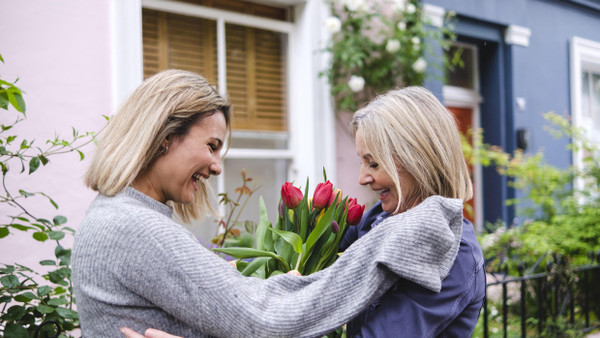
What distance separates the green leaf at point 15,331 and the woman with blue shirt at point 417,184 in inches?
43.9

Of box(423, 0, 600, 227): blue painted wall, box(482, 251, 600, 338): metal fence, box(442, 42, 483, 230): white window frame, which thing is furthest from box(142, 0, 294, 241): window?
Result: box(442, 42, 483, 230): white window frame

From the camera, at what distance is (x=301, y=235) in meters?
1.46

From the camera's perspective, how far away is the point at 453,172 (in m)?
1.44

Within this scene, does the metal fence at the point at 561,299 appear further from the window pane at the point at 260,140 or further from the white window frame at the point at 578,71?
the white window frame at the point at 578,71

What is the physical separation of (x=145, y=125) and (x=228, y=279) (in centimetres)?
45

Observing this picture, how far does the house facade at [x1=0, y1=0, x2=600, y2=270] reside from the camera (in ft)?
10.4

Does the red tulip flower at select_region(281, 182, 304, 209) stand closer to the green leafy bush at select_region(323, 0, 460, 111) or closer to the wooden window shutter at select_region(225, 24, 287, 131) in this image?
the wooden window shutter at select_region(225, 24, 287, 131)

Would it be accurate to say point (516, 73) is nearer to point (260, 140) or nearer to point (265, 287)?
point (260, 140)

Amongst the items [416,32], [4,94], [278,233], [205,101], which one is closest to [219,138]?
[205,101]

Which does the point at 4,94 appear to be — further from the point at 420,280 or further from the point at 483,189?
the point at 483,189

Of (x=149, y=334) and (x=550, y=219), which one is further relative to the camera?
(x=550, y=219)

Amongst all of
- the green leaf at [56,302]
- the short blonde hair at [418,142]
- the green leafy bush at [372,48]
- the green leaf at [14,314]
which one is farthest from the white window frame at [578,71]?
the green leaf at [14,314]

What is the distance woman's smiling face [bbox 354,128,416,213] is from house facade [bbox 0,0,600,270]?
496mm

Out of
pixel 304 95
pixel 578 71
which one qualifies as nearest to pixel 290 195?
pixel 304 95
